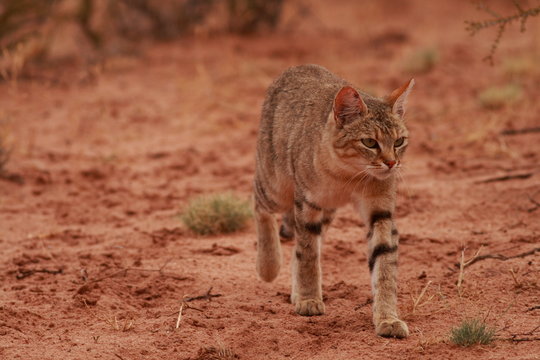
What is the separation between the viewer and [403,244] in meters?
6.80

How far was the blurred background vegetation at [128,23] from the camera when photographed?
Answer: 1451cm

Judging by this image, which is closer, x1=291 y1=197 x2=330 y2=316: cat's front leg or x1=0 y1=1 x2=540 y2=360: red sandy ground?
x1=0 y1=1 x2=540 y2=360: red sandy ground

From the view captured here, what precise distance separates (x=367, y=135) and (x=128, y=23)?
11.4 m

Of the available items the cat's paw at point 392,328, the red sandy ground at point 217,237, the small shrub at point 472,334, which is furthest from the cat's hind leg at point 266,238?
the small shrub at point 472,334

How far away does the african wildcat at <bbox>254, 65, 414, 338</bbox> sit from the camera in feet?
16.8

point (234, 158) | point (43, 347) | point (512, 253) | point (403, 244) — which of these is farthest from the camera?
point (234, 158)

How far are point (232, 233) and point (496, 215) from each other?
7.59 feet

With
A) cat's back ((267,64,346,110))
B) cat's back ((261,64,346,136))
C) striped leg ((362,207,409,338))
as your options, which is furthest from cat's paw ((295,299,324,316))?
cat's back ((267,64,346,110))

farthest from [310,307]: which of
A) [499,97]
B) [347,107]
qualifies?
[499,97]

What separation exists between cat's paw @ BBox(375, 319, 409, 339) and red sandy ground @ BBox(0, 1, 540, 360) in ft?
0.22

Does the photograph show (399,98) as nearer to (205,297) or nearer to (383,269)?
(383,269)

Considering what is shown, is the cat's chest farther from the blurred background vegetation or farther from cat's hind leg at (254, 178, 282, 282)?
the blurred background vegetation

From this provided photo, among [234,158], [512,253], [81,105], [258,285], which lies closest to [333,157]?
[258,285]

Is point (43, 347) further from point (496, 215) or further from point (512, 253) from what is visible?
point (496, 215)
